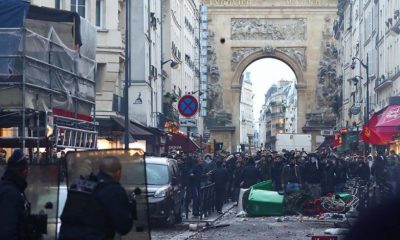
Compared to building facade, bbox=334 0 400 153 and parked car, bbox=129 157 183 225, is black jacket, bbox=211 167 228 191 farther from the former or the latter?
building facade, bbox=334 0 400 153

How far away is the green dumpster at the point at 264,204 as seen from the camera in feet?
92.5

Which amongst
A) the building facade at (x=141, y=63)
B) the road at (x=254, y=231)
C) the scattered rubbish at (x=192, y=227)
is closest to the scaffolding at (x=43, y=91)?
the road at (x=254, y=231)

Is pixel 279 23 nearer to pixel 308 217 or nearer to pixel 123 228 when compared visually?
pixel 308 217

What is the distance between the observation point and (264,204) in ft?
92.4

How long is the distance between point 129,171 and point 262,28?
87.6 metres

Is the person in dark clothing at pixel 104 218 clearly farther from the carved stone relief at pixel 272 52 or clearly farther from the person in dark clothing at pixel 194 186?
the carved stone relief at pixel 272 52

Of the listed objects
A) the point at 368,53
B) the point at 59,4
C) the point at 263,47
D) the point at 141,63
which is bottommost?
the point at 141,63

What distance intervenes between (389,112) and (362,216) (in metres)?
31.3

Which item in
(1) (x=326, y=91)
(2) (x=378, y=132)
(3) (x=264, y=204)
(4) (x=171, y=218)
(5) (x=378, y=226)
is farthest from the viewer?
(1) (x=326, y=91)

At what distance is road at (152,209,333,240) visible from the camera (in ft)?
66.5

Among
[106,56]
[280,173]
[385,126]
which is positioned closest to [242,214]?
[280,173]

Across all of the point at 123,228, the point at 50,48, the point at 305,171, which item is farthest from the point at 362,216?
the point at 305,171

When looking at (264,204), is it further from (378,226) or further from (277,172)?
(378,226)

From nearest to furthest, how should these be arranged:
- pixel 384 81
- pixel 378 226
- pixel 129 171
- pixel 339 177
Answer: pixel 378 226 → pixel 129 171 → pixel 339 177 → pixel 384 81
